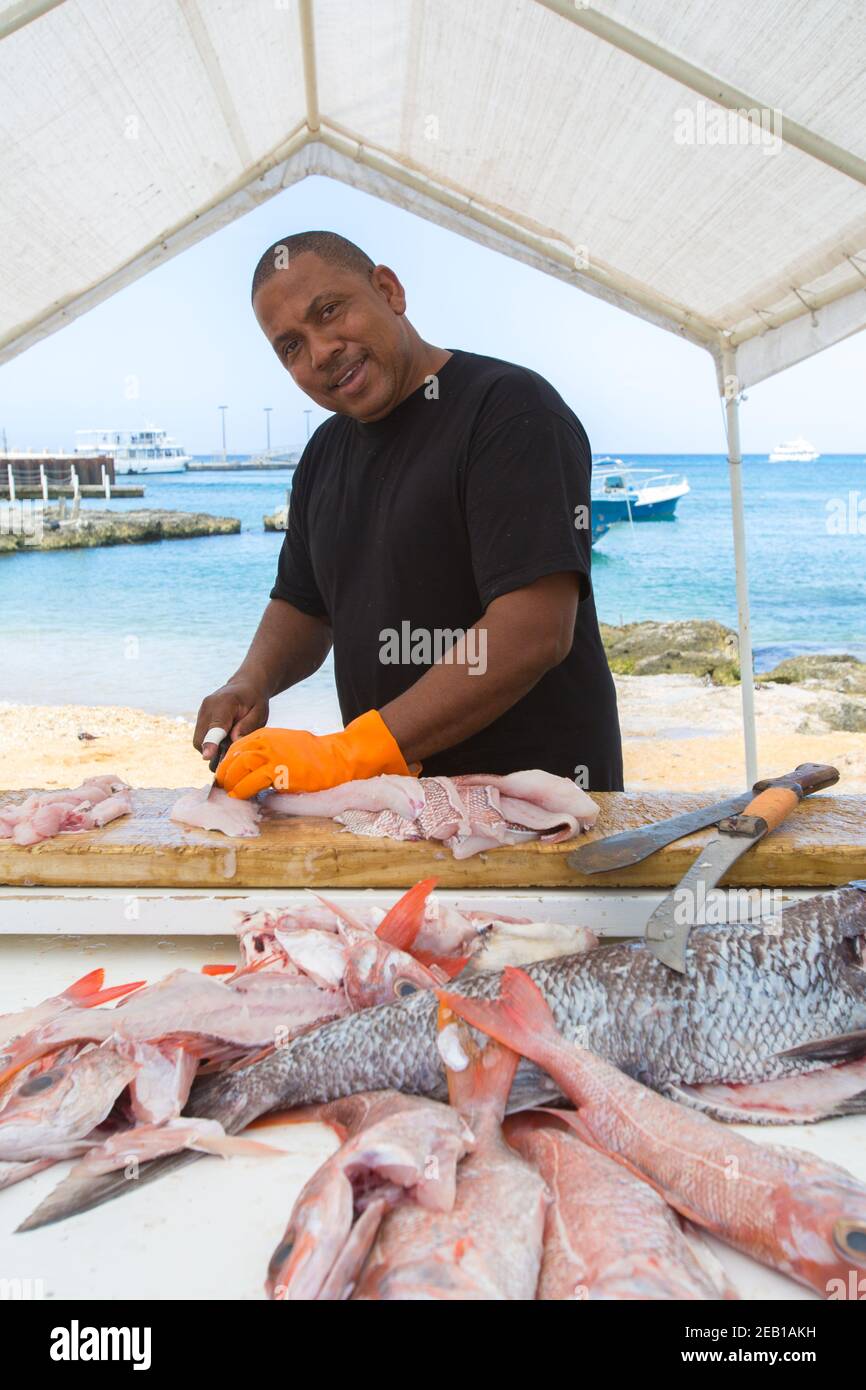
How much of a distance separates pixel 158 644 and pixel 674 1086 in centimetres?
2330

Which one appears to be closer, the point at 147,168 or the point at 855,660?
the point at 147,168

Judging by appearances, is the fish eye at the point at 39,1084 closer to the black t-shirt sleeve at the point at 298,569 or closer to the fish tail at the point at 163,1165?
the fish tail at the point at 163,1165

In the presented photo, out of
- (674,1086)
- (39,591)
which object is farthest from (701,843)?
(39,591)

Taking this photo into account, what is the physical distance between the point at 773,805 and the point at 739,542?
3343 millimetres

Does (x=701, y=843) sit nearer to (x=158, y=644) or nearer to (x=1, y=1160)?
(x=1, y=1160)

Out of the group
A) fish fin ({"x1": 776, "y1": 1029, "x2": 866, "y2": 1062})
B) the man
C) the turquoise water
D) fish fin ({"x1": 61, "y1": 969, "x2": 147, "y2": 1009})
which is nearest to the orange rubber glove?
the man

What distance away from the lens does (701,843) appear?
2.11 meters

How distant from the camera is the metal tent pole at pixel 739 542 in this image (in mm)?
5078

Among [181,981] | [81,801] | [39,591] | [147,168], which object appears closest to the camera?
[181,981]

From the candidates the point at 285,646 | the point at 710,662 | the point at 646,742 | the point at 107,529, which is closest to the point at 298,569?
the point at 285,646

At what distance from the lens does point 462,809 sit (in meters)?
2.23

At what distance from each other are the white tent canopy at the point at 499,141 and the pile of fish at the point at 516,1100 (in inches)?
116

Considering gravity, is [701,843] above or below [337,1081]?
above
